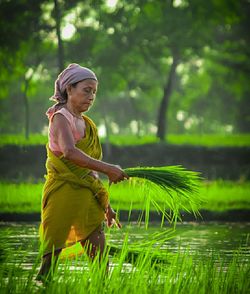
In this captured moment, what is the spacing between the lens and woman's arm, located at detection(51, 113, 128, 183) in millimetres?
6207

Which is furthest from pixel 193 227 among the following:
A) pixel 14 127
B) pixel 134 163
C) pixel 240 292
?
pixel 14 127

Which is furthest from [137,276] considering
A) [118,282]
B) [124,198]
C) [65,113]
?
[124,198]

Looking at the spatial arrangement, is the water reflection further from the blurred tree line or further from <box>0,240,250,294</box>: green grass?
the blurred tree line

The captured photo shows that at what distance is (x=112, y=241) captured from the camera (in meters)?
11.7

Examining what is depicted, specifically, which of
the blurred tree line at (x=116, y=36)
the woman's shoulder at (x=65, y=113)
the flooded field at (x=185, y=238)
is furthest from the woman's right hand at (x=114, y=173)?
the blurred tree line at (x=116, y=36)

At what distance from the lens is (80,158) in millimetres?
6227

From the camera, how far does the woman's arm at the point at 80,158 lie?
244 inches

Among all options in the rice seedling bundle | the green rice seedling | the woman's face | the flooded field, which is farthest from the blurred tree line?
the woman's face

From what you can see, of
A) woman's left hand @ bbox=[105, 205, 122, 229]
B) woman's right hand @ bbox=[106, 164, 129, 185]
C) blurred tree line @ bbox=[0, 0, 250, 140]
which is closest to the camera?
woman's right hand @ bbox=[106, 164, 129, 185]

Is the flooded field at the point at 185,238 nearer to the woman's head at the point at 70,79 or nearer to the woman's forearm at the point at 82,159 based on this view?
the woman's head at the point at 70,79

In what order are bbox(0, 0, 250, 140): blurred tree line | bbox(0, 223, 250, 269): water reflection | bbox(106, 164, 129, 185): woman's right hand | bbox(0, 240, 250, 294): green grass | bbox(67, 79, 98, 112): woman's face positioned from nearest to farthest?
bbox(0, 240, 250, 294): green grass, bbox(106, 164, 129, 185): woman's right hand, bbox(67, 79, 98, 112): woman's face, bbox(0, 223, 250, 269): water reflection, bbox(0, 0, 250, 140): blurred tree line

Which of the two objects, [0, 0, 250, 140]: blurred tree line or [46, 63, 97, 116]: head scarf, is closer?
[46, 63, 97, 116]: head scarf

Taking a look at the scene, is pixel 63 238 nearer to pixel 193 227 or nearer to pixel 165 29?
pixel 193 227

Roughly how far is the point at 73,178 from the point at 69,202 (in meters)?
0.15
